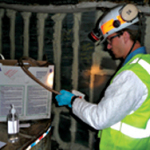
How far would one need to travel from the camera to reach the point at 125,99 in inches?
31.8

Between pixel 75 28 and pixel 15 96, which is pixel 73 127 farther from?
pixel 75 28

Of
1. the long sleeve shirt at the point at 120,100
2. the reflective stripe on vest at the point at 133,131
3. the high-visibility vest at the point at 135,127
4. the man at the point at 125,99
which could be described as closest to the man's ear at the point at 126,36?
the man at the point at 125,99

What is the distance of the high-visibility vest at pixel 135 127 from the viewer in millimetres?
871

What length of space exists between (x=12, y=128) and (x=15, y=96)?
0.79 feet

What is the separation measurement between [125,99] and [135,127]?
0.71 feet

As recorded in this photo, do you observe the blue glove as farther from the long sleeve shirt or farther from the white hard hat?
the white hard hat

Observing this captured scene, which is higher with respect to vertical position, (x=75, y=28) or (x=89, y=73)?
(x=75, y=28)

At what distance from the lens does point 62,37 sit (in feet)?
5.84

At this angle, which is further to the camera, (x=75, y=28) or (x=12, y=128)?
(x=75, y=28)

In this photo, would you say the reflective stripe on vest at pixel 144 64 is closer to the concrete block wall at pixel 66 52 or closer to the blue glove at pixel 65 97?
the blue glove at pixel 65 97

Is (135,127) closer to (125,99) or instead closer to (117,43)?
(125,99)

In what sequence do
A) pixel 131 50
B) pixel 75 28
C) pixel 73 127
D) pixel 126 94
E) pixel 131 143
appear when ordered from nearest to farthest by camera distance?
pixel 126 94 → pixel 131 143 → pixel 131 50 → pixel 75 28 → pixel 73 127

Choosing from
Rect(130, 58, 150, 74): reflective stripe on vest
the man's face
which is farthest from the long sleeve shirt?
the man's face

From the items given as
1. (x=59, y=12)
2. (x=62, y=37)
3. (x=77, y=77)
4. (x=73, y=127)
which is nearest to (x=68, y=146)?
(x=73, y=127)
